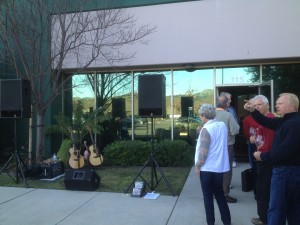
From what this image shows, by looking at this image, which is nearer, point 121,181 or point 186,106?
point 121,181

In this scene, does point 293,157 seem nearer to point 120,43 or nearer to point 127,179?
point 127,179

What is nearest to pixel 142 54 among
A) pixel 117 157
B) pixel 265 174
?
pixel 117 157

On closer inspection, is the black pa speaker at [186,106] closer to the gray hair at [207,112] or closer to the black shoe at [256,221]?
the black shoe at [256,221]

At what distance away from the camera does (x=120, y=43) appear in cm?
948

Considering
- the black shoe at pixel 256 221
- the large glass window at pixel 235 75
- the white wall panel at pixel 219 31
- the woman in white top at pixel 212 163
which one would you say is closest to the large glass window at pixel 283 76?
the large glass window at pixel 235 75

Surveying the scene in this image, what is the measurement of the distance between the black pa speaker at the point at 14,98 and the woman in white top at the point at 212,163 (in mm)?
4882

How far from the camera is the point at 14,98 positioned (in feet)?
24.7

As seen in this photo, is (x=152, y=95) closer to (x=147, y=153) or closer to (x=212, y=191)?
(x=212, y=191)

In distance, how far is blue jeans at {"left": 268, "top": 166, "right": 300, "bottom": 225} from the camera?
11.4 feet

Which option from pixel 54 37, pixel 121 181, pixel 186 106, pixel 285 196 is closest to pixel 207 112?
pixel 285 196

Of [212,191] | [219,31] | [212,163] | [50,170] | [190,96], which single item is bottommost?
[50,170]

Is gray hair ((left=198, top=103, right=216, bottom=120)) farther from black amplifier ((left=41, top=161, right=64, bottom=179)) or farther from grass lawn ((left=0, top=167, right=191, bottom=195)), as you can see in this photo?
black amplifier ((left=41, top=161, right=64, bottom=179))

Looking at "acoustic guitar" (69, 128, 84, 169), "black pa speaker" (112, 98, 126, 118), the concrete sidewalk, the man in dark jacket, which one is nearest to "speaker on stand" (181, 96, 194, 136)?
"black pa speaker" (112, 98, 126, 118)

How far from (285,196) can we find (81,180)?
4316 millimetres
